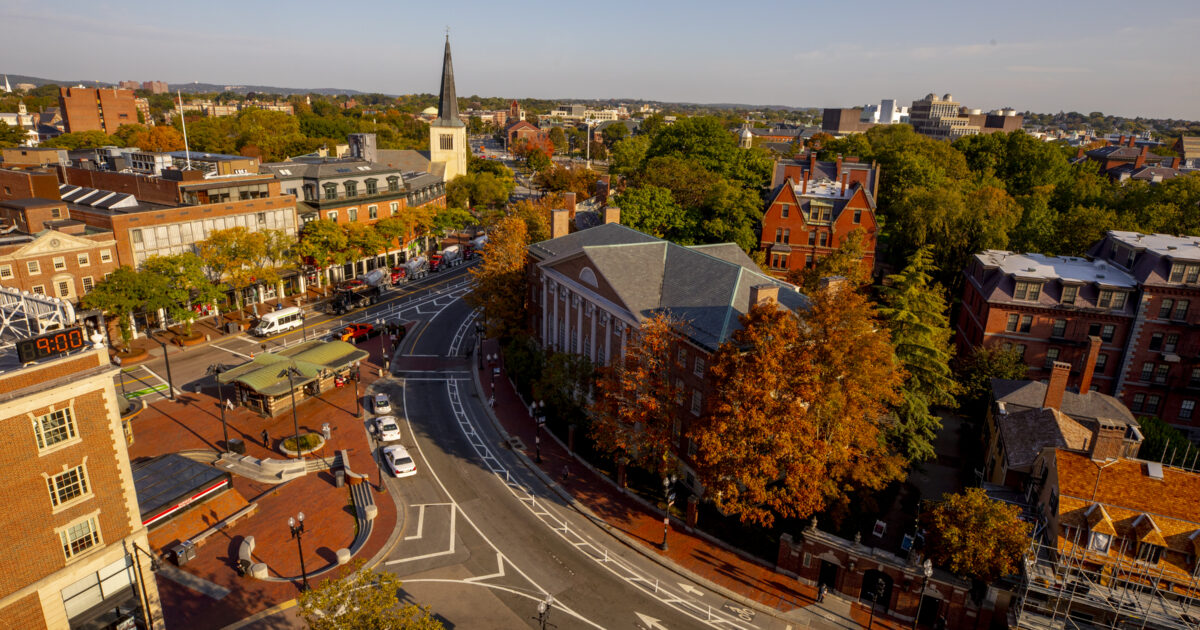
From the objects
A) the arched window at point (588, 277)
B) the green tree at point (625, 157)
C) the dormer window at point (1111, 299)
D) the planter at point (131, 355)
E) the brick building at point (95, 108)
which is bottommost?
the planter at point (131, 355)

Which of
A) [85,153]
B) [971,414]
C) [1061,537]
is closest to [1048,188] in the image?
[971,414]

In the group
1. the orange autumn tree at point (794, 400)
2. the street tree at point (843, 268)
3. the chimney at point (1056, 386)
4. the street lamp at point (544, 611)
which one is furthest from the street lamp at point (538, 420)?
the chimney at point (1056, 386)

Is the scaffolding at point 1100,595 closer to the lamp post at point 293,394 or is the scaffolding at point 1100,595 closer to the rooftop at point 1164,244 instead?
the rooftop at point 1164,244

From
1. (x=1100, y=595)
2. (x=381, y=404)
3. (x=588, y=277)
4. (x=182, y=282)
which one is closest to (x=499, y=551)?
(x=381, y=404)

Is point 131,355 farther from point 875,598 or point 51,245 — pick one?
point 875,598

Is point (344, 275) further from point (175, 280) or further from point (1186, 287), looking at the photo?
point (1186, 287)

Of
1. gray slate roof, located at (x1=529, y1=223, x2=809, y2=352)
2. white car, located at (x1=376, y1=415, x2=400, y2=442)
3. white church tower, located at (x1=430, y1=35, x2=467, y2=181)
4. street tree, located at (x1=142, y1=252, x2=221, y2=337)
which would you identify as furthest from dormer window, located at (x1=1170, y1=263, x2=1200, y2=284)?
white church tower, located at (x1=430, y1=35, x2=467, y2=181)
